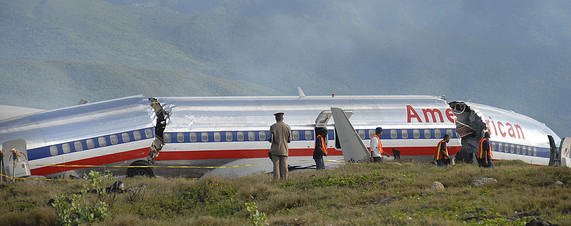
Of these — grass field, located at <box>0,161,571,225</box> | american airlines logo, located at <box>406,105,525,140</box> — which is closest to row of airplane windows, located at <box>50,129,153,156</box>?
grass field, located at <box>0,161,571,225</box>

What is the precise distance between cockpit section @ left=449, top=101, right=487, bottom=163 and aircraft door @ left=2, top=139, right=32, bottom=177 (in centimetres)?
1804

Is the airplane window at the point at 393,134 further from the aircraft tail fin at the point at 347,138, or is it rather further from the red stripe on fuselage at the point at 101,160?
the red stripe on fuselage at the point at 101,160

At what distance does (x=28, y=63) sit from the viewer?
184375mm

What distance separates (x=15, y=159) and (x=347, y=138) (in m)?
12.0

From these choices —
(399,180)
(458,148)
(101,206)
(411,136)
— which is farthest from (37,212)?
(458,148)

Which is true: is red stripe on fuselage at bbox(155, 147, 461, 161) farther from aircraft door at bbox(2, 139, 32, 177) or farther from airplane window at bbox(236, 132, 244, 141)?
aircraft door at bbox(2, 139, 32, 177)

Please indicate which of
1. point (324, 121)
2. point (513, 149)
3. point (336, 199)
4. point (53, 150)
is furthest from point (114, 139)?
point (513, 149)

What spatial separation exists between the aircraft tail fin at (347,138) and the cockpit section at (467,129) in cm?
688

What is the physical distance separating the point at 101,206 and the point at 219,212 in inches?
118

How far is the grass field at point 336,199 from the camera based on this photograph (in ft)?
46.1

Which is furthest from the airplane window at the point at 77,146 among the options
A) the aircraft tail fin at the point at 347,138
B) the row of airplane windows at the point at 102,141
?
the aircraft tail fin at the point at 347,138

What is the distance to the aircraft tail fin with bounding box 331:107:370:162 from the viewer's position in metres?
24.8

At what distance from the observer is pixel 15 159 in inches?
910

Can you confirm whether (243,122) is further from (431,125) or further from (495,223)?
(495,223)
